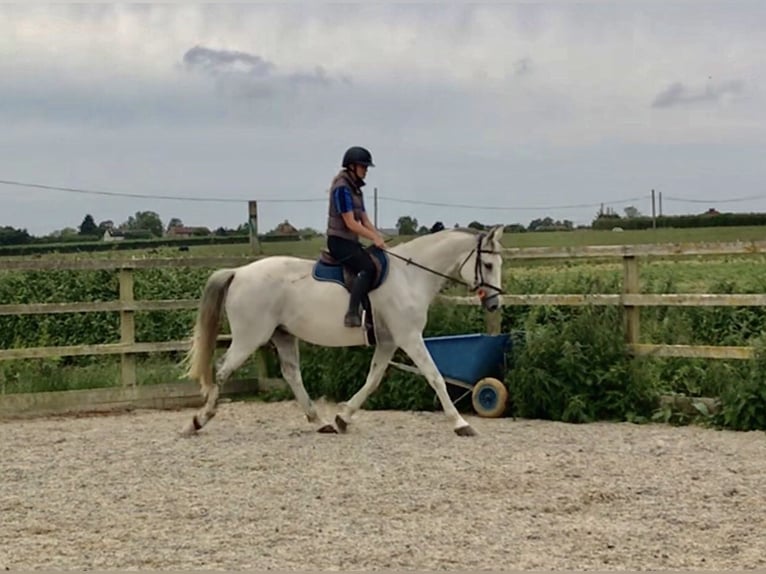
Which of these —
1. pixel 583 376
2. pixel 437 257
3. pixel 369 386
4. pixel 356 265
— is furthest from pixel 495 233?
pixel 369 386

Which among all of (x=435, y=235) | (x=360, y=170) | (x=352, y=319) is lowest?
(x=352, y=319)

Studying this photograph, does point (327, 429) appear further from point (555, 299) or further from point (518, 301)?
point (555, 299)

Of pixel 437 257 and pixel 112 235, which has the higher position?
pixel 112 235

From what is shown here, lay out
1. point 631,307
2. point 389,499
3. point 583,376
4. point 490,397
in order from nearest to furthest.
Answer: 1. point 389,499
2. point 583,376
3. point 631,307
4. point 490,397

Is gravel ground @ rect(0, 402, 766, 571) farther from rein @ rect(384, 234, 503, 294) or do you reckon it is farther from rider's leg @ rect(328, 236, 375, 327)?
rein @ rect(384, 234, 503, 294)

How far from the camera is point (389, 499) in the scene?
19.1 feet

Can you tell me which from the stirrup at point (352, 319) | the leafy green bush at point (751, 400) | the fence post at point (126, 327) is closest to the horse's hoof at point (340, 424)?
the stirrup at point (352, 319)

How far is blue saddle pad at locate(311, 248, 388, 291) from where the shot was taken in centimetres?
858

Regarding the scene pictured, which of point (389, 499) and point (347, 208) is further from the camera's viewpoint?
point (347, 208)

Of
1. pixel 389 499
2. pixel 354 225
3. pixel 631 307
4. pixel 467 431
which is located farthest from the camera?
pixel 631 307

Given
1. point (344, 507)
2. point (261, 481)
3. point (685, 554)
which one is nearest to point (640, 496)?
point (685, 554)

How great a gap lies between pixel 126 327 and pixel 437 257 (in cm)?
366

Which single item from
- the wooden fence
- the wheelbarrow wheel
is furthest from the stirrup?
the wooden fence

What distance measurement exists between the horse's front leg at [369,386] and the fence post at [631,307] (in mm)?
2220
